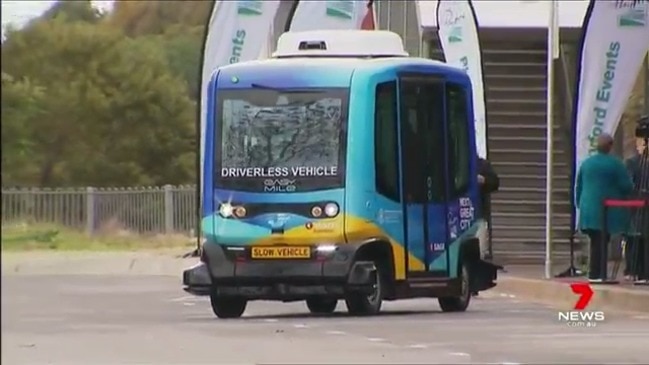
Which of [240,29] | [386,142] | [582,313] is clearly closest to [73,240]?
[386,142]

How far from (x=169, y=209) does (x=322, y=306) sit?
16.8ft

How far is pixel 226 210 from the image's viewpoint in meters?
18.0

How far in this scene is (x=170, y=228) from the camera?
17.0 m

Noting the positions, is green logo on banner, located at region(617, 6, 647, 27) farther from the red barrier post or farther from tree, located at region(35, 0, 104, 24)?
tree, located at region(35, 0, 104, 24)

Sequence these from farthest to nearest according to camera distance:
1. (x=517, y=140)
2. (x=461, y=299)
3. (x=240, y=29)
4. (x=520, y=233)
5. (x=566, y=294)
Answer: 1. (x=517, y=140)
2. (x=520, y=233)
3. (x=240, y=29)
4. (x=566, y=294)
5. (x=461, y=299)

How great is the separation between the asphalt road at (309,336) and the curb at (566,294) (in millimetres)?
407

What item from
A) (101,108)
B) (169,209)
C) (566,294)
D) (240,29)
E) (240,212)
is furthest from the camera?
(240,29)

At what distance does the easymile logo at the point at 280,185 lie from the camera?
17.8 meters

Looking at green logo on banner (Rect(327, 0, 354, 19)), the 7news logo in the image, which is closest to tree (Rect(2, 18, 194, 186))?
the 7news logo

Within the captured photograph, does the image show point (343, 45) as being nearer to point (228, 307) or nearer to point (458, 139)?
point (458, 139)

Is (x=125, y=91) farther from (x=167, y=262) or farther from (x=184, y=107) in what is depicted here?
(x=167, y=262)

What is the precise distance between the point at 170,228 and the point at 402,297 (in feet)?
9.24

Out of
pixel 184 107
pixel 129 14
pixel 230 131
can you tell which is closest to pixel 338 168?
pixel 230 131

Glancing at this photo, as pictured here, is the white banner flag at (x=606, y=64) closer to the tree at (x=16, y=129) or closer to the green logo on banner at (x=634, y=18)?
the green logo on banner at (x=634, y=18)
